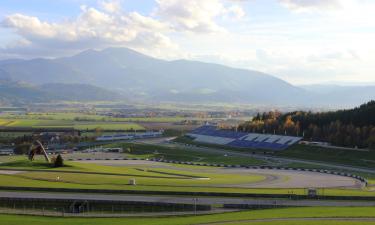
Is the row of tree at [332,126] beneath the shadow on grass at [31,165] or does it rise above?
above

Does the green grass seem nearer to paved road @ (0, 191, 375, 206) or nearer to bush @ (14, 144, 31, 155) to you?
paved road @ (0, 191, 375, 206)

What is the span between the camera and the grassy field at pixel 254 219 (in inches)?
1309

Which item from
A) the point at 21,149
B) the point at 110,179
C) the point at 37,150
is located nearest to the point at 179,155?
the point at 37,150

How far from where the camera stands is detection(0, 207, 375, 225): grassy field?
109 ft

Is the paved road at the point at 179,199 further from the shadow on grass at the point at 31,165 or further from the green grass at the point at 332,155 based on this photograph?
the green grass at the point at 332,155

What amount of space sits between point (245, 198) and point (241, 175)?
2008cm

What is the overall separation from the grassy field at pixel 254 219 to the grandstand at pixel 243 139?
72.3m

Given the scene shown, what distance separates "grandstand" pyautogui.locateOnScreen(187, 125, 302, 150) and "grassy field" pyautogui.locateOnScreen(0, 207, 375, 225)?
7235cm

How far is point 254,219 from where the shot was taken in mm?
34750

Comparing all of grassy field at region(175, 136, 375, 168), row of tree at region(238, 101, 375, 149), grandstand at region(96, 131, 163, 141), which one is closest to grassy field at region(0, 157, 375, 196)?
grassy field at region(175, 136, 375, 168)

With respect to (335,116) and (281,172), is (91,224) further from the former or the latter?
(335,116)

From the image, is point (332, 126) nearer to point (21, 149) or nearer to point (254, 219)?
point (21, 149)

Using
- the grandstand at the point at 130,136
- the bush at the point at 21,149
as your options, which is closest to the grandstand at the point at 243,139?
the grandstand at the point at 130,136

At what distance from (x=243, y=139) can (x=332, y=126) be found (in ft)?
75.2
